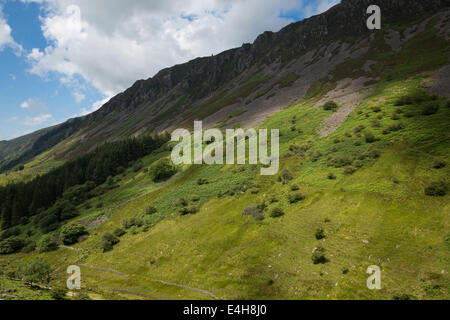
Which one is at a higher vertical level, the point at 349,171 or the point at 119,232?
the point at 349,171

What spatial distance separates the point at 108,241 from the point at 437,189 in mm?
67466

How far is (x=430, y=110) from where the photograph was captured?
56750 mm

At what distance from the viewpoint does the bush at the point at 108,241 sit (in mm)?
58119

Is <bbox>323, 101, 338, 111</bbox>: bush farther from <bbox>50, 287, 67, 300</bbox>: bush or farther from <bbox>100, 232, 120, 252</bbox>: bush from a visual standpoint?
<bbox>50, 287, 67, 300</bbox>: bush

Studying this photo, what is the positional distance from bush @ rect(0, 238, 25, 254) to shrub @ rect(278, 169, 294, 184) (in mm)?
86374

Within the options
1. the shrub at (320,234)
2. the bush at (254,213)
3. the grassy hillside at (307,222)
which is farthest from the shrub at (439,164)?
the bush at (254,213)

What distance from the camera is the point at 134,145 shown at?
15575cm

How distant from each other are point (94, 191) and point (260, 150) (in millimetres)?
88479

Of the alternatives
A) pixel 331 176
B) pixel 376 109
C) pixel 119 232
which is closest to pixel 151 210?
pixel 119 232

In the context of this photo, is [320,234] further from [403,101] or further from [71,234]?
[71,234]

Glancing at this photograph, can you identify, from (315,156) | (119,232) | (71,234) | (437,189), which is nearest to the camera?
(437,189)

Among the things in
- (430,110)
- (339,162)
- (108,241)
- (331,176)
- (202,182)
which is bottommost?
(108,241)

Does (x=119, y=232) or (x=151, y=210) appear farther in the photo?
(x=151, y=210)
